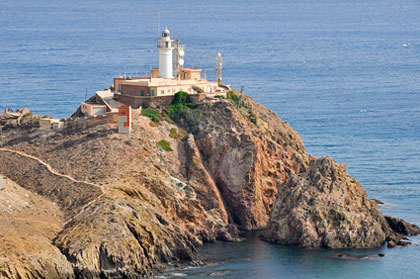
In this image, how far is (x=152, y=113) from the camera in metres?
106

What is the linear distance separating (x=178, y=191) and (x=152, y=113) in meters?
12.4

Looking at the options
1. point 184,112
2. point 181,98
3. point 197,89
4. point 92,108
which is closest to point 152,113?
point 184,112

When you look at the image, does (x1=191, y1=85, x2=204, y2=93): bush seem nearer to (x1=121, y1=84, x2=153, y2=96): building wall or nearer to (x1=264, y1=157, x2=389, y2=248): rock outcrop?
(x1=121, y1=84, x2=153, y2=96): building wall

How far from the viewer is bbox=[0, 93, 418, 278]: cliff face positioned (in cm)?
8477

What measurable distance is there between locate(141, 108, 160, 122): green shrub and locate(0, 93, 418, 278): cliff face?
3.96 ft

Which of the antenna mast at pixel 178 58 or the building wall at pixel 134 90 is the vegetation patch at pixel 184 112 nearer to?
the building wall at pixel 134 90

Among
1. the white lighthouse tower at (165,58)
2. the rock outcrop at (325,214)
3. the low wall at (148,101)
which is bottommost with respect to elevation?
the rock outcrop at (325,214)

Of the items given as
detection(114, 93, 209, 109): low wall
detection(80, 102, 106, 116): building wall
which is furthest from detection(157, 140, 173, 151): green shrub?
detection(80, 102, 106, 116): building wall

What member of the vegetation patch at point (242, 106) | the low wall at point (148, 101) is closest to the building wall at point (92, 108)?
the low wall at point (148, 101)

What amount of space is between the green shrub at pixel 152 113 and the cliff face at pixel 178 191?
1.21 m

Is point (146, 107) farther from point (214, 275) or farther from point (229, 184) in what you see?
point (214, 275)

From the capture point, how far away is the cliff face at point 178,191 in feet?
278

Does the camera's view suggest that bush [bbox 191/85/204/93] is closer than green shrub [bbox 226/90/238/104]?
Yes

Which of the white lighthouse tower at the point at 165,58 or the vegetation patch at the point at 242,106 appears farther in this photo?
the white lighthouse tower at the point at 165,58
